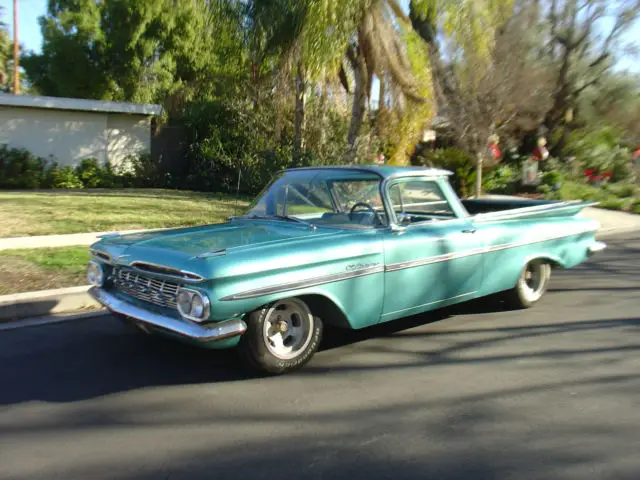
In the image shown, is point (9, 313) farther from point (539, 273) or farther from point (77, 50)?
point (77, 50)

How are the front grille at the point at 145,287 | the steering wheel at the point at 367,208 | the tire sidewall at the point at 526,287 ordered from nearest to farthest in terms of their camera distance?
the front grille at the point at 145,287
the steering wheel at the point at 367,208
the tire sidewall at the point at 526,287

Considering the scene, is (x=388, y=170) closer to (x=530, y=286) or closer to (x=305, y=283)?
(x=305, y=283)

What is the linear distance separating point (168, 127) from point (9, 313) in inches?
575

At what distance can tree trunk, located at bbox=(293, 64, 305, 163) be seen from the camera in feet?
48.0

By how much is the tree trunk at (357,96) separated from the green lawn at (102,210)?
3195 mm

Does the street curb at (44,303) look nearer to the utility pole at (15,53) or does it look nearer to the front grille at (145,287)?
the front grille at (145,287)

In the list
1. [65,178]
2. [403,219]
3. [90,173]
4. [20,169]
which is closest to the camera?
[403,219]

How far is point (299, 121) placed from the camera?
15.4 metres

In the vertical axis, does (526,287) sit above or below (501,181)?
below

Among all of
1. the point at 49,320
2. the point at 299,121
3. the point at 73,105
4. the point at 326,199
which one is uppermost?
the point at 73,105

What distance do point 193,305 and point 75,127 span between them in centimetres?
1612

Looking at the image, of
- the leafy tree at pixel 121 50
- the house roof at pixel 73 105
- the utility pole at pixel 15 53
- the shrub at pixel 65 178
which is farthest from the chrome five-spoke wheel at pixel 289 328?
the utility pole at pixel 15 53

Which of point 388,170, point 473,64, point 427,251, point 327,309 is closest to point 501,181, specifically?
point 473,64

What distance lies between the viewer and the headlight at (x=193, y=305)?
4.23 metres
